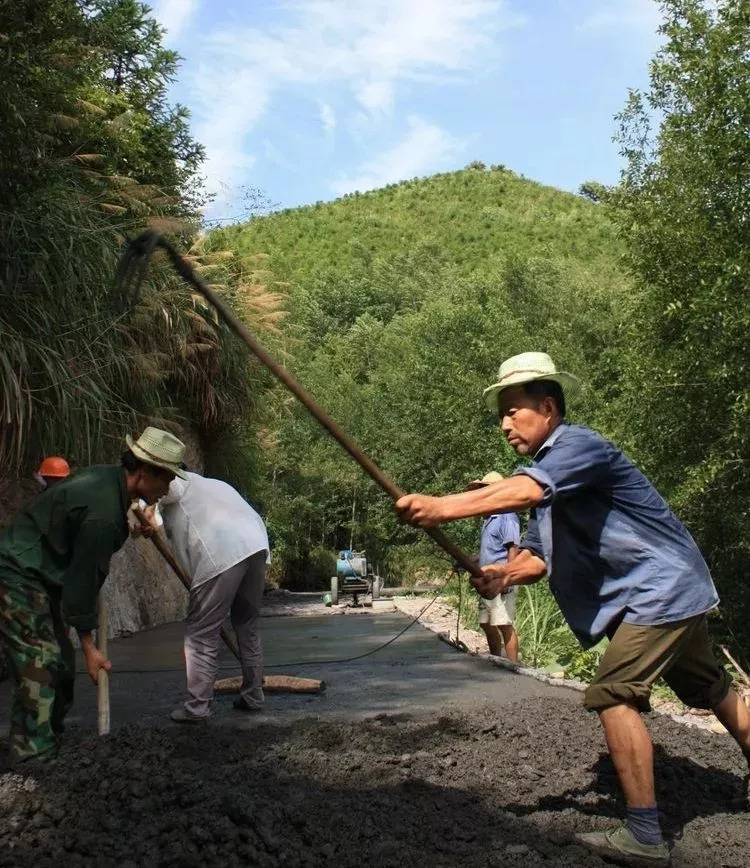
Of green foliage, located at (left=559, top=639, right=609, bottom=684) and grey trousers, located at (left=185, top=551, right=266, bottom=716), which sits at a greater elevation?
grey trousers, located at (left=185, top=551, right=266, bottom=716)

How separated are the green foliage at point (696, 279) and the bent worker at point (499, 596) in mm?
4202

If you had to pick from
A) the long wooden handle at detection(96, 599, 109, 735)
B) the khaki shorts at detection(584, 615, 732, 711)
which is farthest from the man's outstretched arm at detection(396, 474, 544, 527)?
the long wooden handle at detection(96, 599, 109, 735)

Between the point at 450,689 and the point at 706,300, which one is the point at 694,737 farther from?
the point at 706,300

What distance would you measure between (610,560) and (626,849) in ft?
3.47

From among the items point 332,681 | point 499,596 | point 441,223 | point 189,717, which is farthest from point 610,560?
point 441,223

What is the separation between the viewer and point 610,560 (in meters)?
3.96

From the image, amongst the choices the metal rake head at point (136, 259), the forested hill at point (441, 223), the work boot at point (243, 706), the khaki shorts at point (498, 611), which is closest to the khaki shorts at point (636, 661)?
the metal rake head at point (136, 259)

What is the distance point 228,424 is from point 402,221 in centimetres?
8001

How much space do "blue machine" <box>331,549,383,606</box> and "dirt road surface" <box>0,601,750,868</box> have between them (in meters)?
14.4

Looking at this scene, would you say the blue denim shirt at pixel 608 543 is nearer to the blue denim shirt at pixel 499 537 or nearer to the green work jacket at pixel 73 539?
the green work jacket at pixel 73 539

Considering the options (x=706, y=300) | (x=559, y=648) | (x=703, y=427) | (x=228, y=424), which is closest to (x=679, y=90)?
(x=706, y=300)

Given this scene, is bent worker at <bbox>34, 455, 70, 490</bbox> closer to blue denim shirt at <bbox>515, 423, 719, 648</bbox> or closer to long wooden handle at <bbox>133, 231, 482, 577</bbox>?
long wooden handle at <bbox>133, 231, 482, 577</bbox>

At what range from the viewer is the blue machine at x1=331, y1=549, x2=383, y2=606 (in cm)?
2194

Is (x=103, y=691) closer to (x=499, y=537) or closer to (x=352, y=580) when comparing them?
(x=499, y=537)
